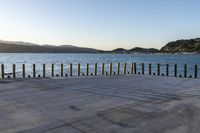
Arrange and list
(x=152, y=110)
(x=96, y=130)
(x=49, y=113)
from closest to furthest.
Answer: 1. (x=96, y=130)
2. (x=49, y=113)
3. (x=152, y=110)

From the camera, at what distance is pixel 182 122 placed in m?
5.67

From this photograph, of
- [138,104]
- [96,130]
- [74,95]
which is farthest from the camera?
[74,95]

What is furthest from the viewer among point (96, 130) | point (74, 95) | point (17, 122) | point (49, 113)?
point (74, 95)

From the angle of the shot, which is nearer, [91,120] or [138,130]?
[138,130]

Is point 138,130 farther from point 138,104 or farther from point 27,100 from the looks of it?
point 27,100

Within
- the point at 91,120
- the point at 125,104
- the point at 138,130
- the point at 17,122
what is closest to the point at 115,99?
the point at 125,104

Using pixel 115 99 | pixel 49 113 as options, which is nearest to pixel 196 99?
pixel 115 99

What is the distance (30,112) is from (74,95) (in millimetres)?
2881

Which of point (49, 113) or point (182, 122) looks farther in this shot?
point (49, 113)

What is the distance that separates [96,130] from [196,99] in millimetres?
5286

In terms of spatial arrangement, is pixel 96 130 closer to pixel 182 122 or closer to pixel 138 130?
pixel 138 130

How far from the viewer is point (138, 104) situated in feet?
25.1

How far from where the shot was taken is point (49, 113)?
6.45 metres

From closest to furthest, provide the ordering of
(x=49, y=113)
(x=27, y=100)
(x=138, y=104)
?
(x=49, y=113)
(x=138, y=104)
(x=27, y=100)
